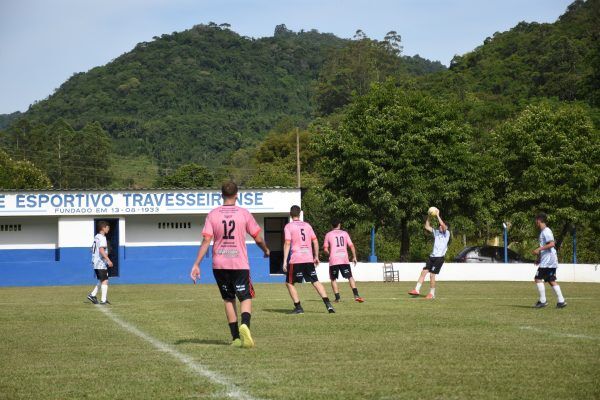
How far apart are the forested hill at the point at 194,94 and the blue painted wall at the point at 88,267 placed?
75821mm

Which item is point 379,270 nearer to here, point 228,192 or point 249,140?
point 228,192

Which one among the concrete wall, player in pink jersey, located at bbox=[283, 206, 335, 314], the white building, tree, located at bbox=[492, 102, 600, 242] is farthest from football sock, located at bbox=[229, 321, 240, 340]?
tree, located at bbox=[492, 102, 600, 242]

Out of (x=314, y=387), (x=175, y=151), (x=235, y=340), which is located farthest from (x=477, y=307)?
(x=175, y=151)

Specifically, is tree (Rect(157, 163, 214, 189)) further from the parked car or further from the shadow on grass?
the shadow on grass

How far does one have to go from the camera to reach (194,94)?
155750mm

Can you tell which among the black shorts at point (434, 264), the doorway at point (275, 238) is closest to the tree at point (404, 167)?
the doorway at point (275, 238)

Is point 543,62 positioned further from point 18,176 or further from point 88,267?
point 88,267

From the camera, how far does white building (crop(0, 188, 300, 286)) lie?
143 ft

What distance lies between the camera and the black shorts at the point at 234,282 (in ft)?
36.6

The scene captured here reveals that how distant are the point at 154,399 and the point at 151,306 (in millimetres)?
13826

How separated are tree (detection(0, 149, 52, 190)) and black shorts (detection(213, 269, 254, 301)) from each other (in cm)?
6755

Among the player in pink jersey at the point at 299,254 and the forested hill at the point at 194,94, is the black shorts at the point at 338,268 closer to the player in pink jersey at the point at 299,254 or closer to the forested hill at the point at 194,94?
the player in pink jersey at the point at 299,254

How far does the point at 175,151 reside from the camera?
12925 centimetres

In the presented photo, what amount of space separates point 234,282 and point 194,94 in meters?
147
